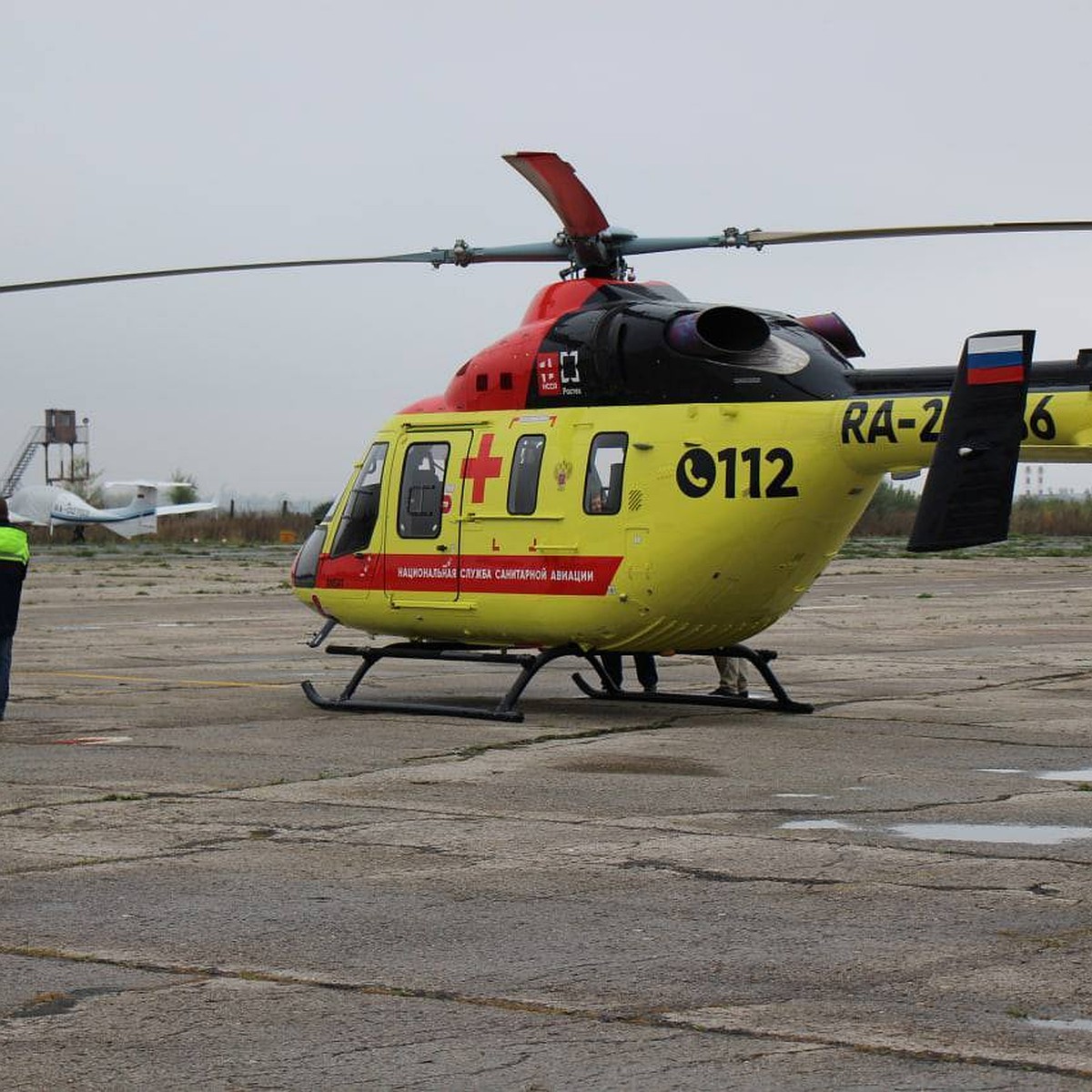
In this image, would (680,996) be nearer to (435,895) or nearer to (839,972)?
(839,972)

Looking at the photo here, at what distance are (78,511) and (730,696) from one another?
7731 centimetres

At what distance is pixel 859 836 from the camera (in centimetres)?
970

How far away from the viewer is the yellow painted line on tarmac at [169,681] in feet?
62.5

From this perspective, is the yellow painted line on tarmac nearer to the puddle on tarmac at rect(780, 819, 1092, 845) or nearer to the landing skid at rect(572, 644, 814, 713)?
the landing skid at rect(572, 644, 814, 713)

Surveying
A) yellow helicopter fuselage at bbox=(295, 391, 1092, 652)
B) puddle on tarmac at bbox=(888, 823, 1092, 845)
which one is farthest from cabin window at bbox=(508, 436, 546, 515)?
puddle on tarmac at bbox=(888, 823, 1092, 845)

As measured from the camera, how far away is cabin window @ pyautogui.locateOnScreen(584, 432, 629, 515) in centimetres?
1486

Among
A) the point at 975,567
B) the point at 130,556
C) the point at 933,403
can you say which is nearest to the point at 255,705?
the point at 933,403

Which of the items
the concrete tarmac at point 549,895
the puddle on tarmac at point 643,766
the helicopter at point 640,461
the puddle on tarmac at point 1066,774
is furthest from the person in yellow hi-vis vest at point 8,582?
the puddle on tarmac at point 1066,774

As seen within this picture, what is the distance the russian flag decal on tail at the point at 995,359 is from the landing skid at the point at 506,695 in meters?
3.85

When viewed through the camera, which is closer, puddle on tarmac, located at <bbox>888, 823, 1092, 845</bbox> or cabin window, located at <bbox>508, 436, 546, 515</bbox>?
puddle on tarmac, located at <bbox>888, 823, 1092, 845</bbox>

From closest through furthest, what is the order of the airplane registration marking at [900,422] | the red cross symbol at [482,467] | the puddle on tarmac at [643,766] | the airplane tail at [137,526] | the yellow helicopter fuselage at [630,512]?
the puddle on tarmac at [643,766], the airplane registration marking at [900,422], the yellow helicopter fuselage at [630,512], the red cross symbol at [482,467], the airplane tail at [137,526]

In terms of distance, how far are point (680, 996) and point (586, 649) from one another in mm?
8962

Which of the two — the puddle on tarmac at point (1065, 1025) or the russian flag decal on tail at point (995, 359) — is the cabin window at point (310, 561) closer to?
the russian flag decal on tail at point (995, 359)

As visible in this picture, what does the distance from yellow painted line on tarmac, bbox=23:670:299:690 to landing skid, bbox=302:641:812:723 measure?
2502mm
